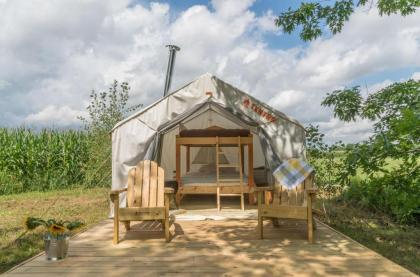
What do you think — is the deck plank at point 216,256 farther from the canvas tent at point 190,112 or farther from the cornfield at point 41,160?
the cornfield at point 41,160

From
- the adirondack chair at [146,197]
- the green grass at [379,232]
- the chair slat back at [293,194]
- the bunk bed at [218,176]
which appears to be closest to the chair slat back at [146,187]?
the adirondack chair at [146,197]

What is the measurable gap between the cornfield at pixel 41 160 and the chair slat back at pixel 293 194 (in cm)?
853

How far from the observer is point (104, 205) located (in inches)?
366

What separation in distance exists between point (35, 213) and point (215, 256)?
19.1 ft

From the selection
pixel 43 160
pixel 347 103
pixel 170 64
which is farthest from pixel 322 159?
pixel 43 160

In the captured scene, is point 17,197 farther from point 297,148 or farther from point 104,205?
point 297,148

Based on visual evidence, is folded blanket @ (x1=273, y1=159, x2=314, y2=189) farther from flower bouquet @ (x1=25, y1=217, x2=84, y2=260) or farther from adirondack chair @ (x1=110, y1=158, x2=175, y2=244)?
flower bouquet @ (x1=25, y1=217, x2=84, y2=260)

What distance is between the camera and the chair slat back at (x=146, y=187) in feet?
18.4

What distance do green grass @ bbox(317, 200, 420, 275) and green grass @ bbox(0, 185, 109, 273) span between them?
453 cm

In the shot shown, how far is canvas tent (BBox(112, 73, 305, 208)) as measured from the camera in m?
7.23

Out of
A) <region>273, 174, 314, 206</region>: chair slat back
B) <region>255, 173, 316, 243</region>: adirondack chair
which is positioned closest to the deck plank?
<region>255, 173, 316, 243</region>: adirondack chair

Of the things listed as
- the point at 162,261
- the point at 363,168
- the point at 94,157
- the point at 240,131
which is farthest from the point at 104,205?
the point at 363,168

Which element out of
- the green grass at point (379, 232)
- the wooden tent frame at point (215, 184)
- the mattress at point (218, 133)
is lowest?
the green grass at point (379, 232)

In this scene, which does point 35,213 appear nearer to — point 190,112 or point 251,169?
point 190,112
